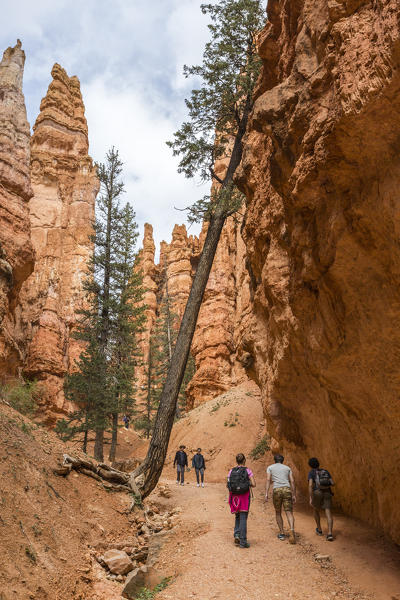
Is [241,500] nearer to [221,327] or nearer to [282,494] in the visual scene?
[282,494]

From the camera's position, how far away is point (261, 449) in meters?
18.2

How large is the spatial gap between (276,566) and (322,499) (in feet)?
6.48

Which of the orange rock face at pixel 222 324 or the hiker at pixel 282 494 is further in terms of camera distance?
the orange rock face at pixel 222 324

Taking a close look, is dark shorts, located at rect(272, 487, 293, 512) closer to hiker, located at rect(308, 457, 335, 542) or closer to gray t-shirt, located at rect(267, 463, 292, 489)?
gray t-shirt, located at rect(267, 463, 292, 489)

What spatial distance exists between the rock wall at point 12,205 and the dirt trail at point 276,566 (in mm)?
15215

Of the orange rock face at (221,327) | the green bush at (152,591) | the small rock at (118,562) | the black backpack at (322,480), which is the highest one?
the orange rock face at (221,327)

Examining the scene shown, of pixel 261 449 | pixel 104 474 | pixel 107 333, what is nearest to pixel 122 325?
pixel 107 333

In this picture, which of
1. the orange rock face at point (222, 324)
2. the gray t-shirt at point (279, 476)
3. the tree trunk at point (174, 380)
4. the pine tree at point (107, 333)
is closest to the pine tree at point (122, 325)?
the pine tree at point (107, 333)

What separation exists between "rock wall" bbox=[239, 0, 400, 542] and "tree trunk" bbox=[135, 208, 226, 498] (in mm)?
2109

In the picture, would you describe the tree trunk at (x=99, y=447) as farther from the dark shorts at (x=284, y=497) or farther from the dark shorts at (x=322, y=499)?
the dark shorts at (x=322, y=499)

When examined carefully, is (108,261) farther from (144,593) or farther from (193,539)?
A: (144,593)

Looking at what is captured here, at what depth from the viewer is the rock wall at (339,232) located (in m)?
4.40

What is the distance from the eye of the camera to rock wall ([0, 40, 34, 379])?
2012 centimetres

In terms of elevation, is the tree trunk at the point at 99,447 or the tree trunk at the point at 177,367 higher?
the tree trunk at the point at 177,367
